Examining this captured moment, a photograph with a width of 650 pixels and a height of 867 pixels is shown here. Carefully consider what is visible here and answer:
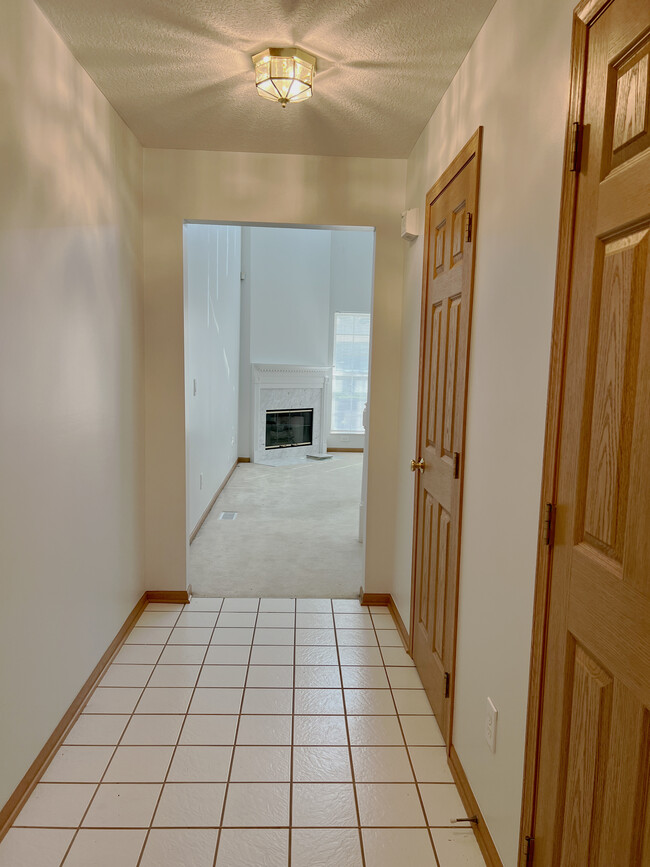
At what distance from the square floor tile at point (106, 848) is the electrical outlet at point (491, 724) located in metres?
1.04

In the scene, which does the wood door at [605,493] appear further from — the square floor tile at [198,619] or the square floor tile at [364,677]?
the square floor tile at [198,619]

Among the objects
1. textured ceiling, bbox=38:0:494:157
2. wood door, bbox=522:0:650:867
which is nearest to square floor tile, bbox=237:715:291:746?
wood door, bbox=522:0:650:867

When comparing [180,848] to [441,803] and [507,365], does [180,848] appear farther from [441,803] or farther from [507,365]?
[507,365]

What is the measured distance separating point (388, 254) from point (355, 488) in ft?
11.9

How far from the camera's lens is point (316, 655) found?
2861 mm

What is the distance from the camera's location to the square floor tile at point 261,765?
201cm

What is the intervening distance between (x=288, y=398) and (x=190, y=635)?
5480mm

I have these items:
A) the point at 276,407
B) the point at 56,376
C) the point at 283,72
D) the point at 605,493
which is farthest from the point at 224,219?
the point at 276,407

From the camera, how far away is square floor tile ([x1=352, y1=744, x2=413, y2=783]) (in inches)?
79.8

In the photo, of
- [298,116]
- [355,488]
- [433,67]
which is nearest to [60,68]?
[298,116]

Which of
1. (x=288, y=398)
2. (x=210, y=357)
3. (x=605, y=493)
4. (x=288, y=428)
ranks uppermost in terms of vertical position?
(x=210, y=357)

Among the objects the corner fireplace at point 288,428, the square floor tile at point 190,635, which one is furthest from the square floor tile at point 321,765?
the corner fireplace at point 288,428

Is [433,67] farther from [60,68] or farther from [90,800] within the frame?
[90,800]

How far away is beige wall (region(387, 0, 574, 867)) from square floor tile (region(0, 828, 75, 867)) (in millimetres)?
1220
